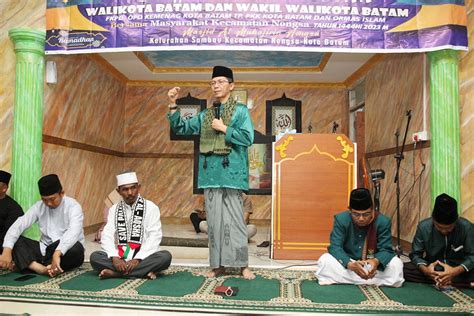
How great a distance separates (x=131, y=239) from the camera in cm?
352

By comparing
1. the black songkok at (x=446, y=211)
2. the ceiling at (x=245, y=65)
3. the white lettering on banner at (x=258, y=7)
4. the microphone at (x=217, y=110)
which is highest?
the ceiling at (x=245, y=65)

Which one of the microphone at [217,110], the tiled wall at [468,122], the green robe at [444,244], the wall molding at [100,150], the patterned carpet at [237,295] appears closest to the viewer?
the patterned carpet at [237,295]

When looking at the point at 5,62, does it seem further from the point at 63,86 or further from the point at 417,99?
the point at 417,99

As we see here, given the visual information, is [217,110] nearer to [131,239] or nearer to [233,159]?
[233,159]

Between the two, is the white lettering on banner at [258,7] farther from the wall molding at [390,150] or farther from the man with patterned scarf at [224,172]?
the wall molding at [390,150]

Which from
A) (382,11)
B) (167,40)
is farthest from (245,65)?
(382,11)

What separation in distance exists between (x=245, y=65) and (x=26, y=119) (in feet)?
13.3

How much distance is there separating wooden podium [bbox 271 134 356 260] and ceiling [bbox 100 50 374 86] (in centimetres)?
245

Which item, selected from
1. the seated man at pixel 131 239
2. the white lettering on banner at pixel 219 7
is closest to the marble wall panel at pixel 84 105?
the white lettering on banner at pixel 219 7

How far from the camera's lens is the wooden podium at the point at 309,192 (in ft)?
14.6

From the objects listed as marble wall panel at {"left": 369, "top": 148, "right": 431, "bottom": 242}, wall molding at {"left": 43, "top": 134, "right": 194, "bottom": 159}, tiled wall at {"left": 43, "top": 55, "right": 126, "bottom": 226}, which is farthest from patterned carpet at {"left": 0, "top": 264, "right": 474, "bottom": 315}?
tiled wall at {"left": 43, "top": 55, "right": 126, "bottom": 226}

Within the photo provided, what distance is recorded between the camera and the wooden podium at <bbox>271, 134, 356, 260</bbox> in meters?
4.46

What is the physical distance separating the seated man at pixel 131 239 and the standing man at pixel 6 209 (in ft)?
3.48

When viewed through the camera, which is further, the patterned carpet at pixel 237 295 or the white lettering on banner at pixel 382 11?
the white lettering on banner at pixel 382 11
